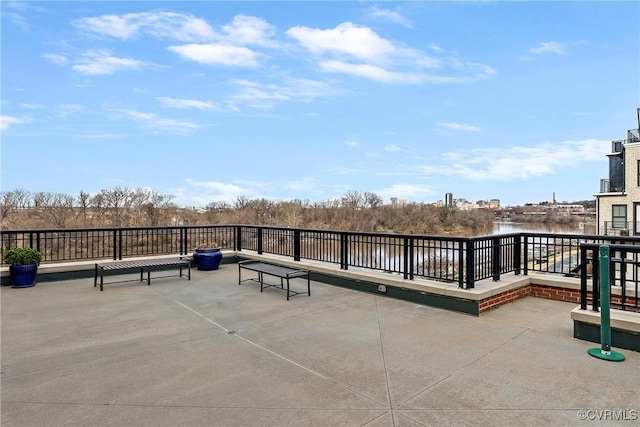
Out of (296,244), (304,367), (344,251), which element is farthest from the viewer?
(296,244)

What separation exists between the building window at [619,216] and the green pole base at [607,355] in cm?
2342

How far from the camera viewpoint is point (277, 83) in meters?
15.0

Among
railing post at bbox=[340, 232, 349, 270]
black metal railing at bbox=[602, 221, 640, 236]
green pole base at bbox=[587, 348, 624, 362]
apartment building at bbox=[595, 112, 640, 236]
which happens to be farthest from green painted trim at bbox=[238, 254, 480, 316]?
black metal railing at bbox=[602, 221, 640, 236]

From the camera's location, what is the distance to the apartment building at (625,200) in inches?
805

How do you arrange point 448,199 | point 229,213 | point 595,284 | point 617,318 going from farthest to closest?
point 448,199 → point 229,213 → point 595,284 → point 617,318

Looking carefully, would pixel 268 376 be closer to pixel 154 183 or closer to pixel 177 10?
pixel 177 10

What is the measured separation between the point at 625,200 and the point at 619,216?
1.02 metres

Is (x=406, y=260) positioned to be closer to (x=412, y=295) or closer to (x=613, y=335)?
(x=412, y=295)

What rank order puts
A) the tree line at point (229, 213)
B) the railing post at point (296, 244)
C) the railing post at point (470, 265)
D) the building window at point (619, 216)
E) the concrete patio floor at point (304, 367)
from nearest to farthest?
1. the concrete patio floor at point (304, 367)
2. the railing post at point (470, 265)
3. the railing post at point (296, 244)
4. the tree line at point (229, 213)
5. the building window at point (619, 216)

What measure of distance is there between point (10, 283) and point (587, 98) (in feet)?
63.8

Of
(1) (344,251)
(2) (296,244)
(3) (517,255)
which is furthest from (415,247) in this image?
(2) (296,244)

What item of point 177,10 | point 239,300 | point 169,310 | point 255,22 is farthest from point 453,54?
point 169,310


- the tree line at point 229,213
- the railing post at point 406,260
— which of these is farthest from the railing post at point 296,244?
the tree line at point 229,213

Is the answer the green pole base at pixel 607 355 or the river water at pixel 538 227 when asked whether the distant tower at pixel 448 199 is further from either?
the green pole base at pixel 607 355
